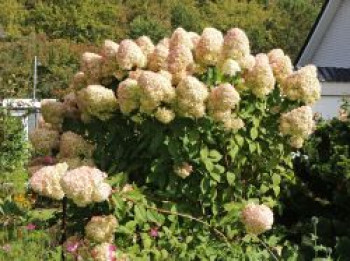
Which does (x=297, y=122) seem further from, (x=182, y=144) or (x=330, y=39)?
(x=330, y=39)

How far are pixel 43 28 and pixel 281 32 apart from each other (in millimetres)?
18054

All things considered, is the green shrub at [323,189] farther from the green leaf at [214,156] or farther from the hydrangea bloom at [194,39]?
the hydrangea bloom at [194,39]

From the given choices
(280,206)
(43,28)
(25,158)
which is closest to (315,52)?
(25,158)

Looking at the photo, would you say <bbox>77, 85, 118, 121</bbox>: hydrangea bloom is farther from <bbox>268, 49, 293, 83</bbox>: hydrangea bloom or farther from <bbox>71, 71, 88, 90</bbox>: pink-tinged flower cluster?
<bbox>268, 49, 293, 83</bbox>: hydrangea bloom

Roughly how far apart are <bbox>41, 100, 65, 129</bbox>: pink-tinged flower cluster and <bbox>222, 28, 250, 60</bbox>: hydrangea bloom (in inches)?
47.0

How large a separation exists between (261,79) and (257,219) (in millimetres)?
831

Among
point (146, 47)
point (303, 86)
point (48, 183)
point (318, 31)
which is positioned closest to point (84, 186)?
point (48, 183)

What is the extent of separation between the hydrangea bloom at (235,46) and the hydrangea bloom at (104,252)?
1304 millimetres

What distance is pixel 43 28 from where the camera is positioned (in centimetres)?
Result: 5266

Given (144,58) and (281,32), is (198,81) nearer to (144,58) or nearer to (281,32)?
(144,58)

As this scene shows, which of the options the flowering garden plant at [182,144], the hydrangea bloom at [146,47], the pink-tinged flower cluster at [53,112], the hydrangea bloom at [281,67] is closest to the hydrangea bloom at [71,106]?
the pink-tinged flower cluster at [53,112]

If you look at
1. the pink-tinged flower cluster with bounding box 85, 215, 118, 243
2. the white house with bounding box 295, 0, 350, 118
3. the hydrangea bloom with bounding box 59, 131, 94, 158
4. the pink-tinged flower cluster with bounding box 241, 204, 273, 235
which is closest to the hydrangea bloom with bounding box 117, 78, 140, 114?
the hydrangea bloom with bounding box 59, 131, 94, 158

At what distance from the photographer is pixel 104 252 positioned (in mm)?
3834

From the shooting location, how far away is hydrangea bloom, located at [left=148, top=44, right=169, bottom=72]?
4383 mm
